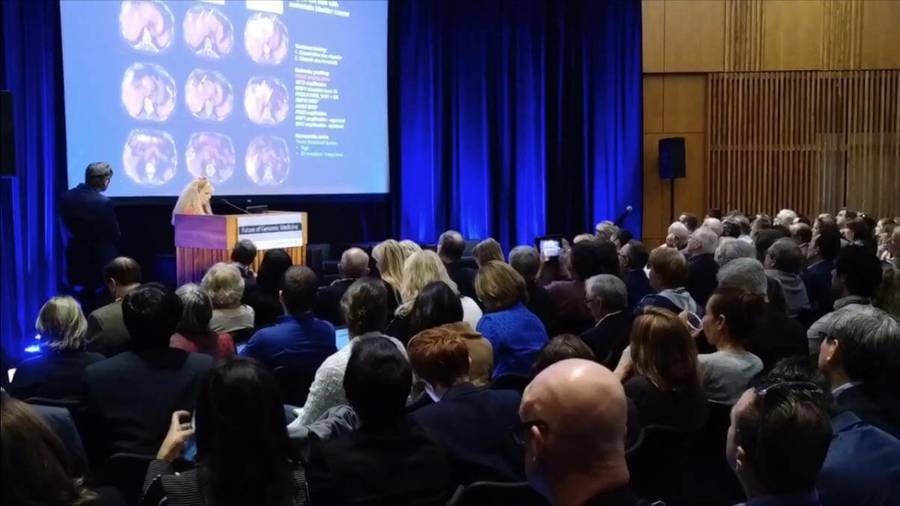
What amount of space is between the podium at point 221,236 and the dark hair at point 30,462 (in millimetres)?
5760

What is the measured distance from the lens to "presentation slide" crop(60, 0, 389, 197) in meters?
7.46

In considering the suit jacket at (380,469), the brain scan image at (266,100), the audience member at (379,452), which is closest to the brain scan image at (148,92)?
the brain scan image at (266,100)

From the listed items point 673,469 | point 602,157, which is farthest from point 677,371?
point 602,157

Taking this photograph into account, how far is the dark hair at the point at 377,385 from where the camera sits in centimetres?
245

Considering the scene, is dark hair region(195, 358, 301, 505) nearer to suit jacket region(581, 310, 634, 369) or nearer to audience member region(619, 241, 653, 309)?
suit jacket region(581, 310, 634, 369)

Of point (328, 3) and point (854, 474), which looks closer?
point (854, 474)

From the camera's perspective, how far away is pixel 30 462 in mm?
1539

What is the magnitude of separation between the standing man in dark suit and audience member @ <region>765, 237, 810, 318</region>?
187 inches


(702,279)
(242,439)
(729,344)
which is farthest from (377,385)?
(702,279)

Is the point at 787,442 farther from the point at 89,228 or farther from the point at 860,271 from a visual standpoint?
the point at 89,228

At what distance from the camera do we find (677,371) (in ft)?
10.5

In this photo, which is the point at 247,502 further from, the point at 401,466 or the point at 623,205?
the point at 623,205

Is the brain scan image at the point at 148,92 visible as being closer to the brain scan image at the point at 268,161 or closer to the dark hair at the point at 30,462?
the brain scan image at the point at 268,161

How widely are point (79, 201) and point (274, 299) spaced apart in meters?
2.53
